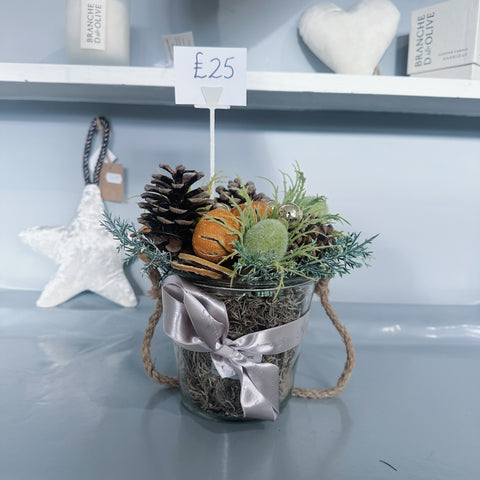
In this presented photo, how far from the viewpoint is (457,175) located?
87 centimetres

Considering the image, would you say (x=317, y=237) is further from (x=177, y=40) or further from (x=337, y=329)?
(x=177, y=40)

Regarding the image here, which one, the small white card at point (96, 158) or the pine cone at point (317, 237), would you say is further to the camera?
the small white card at point (96, 158)

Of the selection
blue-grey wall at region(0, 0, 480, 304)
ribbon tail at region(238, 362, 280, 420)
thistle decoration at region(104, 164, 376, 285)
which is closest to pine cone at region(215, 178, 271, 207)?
thistle decoration at region(104, 164, 376, 285)

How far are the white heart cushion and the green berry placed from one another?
0.42 meters

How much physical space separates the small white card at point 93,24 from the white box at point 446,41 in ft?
1.64

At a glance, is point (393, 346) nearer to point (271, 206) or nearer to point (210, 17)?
point (271, 206)

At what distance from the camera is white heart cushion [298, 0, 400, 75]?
2.28 feet

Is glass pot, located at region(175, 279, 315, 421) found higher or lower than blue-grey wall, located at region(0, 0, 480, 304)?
lower

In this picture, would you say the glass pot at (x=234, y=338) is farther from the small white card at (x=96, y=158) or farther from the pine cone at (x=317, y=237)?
the small white card at (x=96, y=158)

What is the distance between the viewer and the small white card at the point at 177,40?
31.1 inches

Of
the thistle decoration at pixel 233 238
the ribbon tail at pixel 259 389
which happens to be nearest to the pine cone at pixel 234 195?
the thistle decoration at pixel 233 238

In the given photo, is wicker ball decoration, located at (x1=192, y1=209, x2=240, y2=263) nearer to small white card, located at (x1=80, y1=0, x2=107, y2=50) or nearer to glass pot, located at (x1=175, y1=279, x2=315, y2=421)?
glass pot, located at (x1=175, y1=279, x2=315, y2=421)

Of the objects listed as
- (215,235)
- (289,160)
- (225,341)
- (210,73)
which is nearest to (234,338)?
(225,341)

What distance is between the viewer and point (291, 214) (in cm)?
46
